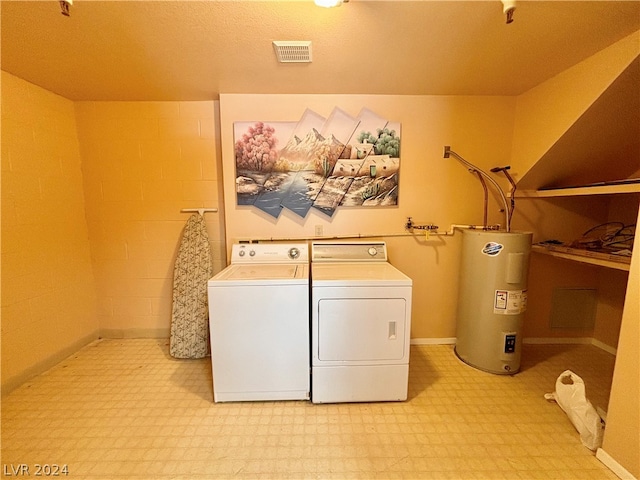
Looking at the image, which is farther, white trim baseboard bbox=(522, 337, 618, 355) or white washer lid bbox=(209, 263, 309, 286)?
white trim baseboard bbox=(522, 337, 618, 355)

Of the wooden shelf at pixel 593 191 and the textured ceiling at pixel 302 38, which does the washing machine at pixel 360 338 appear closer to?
the wooden shelf at pixel 593 191

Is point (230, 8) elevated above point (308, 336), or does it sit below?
above

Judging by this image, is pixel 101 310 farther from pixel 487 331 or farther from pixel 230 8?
pixel 487 331

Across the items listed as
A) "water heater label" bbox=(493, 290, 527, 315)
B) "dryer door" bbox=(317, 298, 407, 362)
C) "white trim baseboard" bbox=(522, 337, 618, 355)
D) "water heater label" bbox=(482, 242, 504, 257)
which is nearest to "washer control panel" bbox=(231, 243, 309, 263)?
"dryer door" bbox=(317, 298, 407, 362)

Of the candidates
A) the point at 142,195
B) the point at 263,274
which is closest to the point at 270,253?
the point at 263,274

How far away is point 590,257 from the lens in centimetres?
184

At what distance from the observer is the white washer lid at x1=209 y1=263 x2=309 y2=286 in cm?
169

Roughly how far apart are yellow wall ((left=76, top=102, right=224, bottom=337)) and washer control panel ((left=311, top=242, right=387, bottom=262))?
102cm

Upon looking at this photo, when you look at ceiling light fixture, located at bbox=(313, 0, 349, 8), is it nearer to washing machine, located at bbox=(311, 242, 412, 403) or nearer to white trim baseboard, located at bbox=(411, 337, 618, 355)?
washing machine, located at bbox=(311, 242, 412, 403)

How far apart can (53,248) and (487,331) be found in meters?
3.66

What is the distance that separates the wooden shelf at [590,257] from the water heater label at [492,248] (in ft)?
1.83

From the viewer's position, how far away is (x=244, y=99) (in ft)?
7.27

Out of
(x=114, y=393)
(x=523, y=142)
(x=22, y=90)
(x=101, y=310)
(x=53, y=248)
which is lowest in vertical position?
(x=114, y=393)

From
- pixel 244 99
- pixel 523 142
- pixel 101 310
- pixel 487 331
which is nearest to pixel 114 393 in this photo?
pixel 101 310
